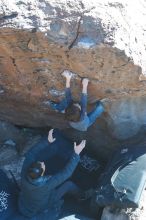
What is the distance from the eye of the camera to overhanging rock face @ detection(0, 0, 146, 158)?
632 cm

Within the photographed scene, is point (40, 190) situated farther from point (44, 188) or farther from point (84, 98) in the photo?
point (84, 98)

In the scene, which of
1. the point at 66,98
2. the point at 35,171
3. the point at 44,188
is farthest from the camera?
the point at 66,98

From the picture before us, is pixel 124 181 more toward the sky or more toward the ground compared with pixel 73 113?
more toward the ground

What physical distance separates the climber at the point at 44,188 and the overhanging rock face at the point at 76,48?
856mm

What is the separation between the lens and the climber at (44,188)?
21.3 ft

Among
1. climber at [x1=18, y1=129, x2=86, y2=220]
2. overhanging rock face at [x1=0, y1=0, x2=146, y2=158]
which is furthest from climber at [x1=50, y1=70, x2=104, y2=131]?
climber at [x1=18, y1=129, x2=86, y2=220]

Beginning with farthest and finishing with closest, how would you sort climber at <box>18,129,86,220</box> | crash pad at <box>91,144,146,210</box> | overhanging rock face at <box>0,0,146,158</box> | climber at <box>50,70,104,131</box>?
climber at <box>50,70,104,131</box>, crash pad at <box>91,144,146,210</box>, climber at <box>18,129,86,220</box>, overhanging rock face at <box>0,0,146,158</box>

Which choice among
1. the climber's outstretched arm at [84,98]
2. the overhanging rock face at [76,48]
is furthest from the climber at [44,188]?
the overhanging rock face at [76,48]

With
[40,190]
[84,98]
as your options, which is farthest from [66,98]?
[40,190]

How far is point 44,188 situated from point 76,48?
6.13ft

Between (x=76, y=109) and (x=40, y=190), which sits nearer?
(x=40, y=190)

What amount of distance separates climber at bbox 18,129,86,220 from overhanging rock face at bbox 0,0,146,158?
2.81 feet

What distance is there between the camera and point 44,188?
21.6 ft

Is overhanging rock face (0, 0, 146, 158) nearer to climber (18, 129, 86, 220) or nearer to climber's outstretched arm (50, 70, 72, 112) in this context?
climber's outstretched arm (50, 70, 72, 112)
